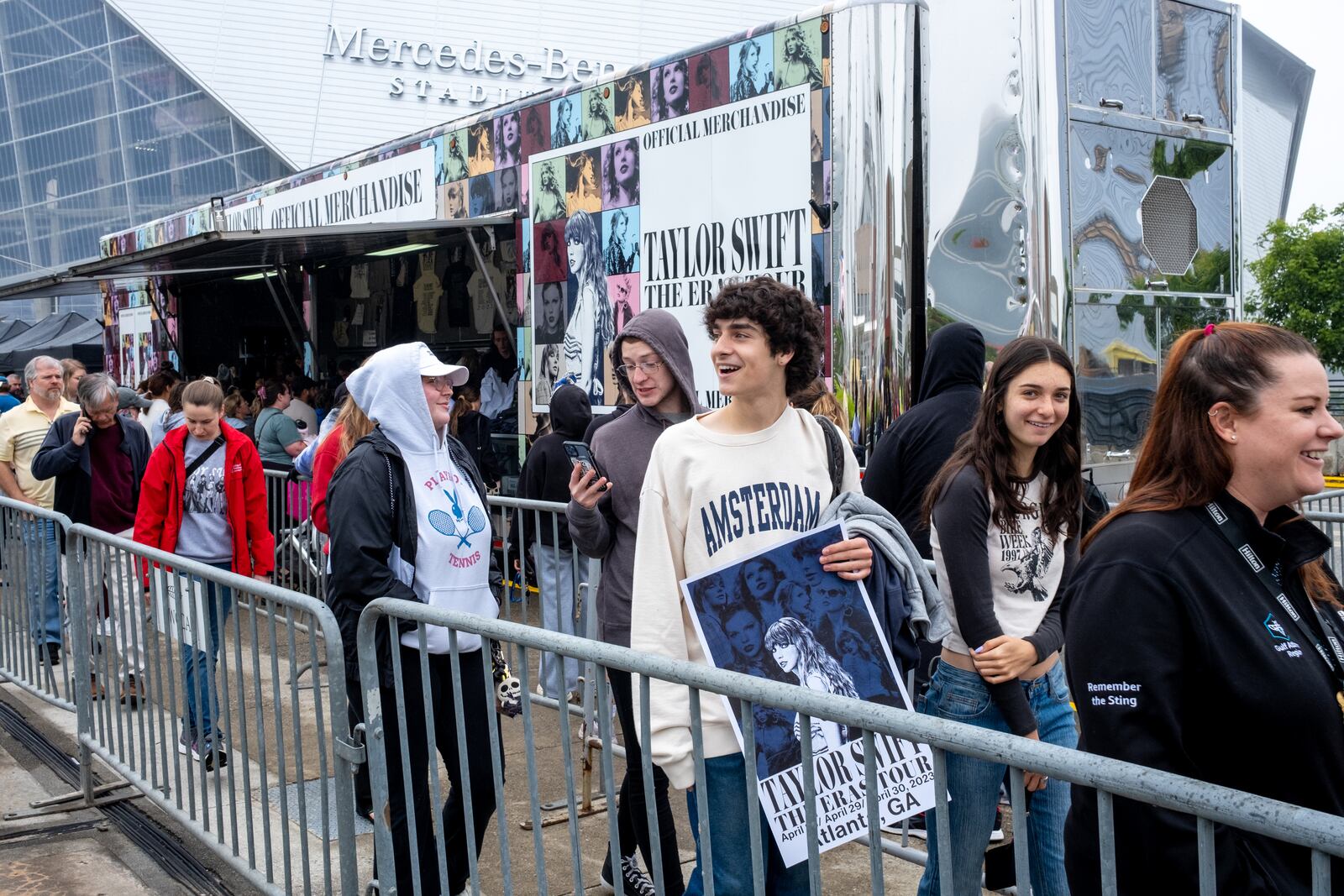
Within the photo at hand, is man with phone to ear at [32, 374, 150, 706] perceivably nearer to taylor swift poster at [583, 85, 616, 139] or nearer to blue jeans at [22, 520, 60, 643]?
blue jeans at [22, 520, 60, 643]

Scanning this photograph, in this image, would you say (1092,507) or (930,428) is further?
(930,428)

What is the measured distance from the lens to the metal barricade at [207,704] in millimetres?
3805

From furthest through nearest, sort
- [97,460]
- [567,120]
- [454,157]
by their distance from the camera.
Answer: [454,157]
[567,120]
[97,460]

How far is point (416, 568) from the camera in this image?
3.89 m

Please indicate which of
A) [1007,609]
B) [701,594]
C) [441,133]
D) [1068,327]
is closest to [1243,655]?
[701,594]

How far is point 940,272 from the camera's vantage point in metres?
6.18

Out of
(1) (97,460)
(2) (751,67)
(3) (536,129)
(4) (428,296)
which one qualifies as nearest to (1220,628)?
(2) (751,67)

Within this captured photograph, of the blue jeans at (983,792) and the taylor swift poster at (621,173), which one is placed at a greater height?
the taylor swift poster at (621,173)

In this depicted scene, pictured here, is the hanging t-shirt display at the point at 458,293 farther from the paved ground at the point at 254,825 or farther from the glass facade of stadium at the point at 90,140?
the glass facade of stadium at the point at 90,140

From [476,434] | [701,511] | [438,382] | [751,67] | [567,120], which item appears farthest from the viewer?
[476,434]

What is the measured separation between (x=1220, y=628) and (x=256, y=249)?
1063 centimetres

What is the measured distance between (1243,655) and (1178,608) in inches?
4.5

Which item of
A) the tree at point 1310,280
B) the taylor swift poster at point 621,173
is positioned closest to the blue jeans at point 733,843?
the taylor swift poster at point 621,173

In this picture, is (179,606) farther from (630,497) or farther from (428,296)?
(428,296)
